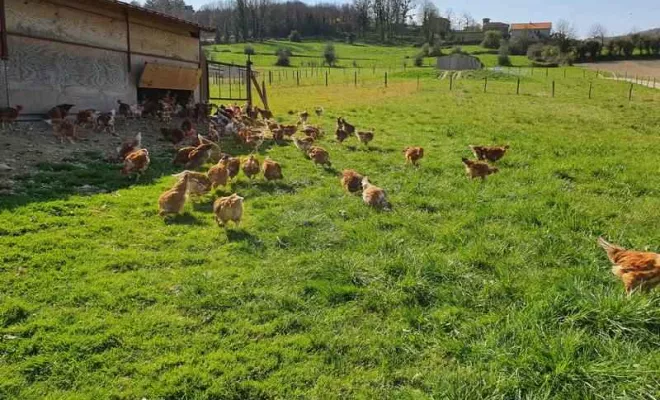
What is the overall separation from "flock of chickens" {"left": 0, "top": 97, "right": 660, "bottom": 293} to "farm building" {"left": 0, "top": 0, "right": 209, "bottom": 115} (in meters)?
0.90

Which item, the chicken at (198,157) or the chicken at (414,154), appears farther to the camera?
the chicken at (414,154)

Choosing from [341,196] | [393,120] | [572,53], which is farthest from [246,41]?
[341,196]

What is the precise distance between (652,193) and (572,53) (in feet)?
299

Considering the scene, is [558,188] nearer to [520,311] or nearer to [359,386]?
[520,311]

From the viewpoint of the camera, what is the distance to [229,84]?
151ft

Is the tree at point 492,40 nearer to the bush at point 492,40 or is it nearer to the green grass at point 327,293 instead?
the bush at point 492,40

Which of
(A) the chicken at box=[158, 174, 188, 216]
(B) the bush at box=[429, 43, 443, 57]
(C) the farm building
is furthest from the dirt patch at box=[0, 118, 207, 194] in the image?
(B) the bush at box=[429, 43, 443, 57]

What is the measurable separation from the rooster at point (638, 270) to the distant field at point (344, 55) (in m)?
79.4

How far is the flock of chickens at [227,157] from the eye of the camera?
570 centimetres

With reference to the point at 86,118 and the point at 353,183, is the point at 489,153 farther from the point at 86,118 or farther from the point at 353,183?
the point at 86,118

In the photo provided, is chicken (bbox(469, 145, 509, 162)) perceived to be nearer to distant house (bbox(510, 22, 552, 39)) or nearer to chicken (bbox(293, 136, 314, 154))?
chicken (bbox(293, 136, 314, 154))

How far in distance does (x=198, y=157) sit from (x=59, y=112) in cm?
588

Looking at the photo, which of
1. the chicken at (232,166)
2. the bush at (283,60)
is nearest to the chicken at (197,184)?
the chicken at (232,166)

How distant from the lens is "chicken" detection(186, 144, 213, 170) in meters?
11.3
